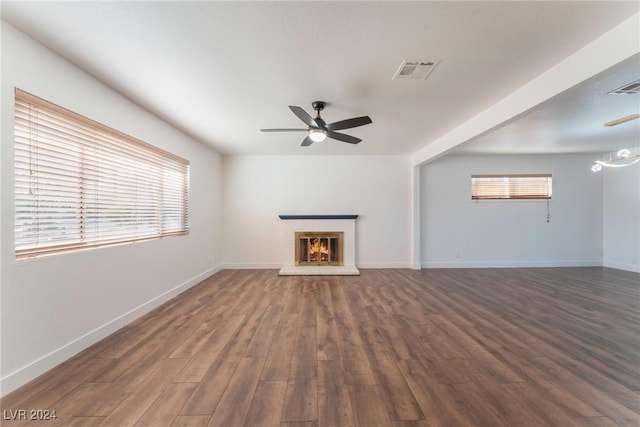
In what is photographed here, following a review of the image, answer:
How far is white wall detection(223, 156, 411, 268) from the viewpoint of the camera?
18.5ft

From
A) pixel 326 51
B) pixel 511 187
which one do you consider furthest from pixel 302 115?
pixel 511 187

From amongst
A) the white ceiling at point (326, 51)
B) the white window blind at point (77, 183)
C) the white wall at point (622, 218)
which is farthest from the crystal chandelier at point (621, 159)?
the white window blind at point (77, 183)

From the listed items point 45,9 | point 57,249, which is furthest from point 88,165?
point 45,9

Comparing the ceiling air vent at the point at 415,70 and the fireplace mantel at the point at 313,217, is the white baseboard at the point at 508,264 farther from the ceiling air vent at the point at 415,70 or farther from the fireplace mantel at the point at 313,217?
the ceiling air vent at the point at 415,70

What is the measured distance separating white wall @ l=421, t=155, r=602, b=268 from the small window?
0.14 metres

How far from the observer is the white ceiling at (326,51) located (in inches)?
62.3

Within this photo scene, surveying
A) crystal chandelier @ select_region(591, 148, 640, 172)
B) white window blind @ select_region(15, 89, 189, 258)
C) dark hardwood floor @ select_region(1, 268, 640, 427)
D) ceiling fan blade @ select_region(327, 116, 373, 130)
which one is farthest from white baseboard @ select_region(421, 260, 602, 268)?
white window blind @ select_region(15, 89, 189, 258)

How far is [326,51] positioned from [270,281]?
151 inches

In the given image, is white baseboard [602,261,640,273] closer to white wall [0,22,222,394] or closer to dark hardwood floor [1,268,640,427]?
dark hardwood floor [1,268,640,427]

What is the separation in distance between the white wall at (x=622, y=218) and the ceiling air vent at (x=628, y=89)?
4407 mm

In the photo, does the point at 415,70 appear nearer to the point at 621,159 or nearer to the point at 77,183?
the point at 77,183

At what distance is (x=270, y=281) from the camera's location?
466 centimetres

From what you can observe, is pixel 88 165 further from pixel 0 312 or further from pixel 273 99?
pixel 273 99

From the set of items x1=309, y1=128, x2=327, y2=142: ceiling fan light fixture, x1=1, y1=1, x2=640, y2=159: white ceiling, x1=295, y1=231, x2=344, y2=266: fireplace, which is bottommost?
x1=295, y1=231, x2=344, y2=266: fireplace
